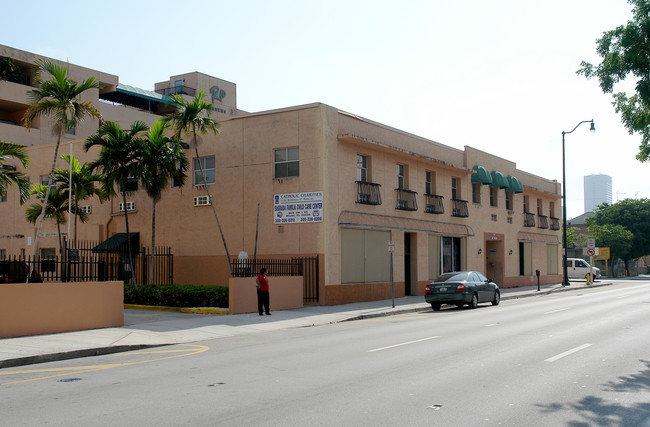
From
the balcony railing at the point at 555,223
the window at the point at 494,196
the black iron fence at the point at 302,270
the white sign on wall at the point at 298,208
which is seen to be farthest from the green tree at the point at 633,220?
the white sign on wall at the point at 298,208

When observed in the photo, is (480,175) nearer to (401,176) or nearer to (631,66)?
(401,176)

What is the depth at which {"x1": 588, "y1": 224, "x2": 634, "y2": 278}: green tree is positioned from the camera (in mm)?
66625

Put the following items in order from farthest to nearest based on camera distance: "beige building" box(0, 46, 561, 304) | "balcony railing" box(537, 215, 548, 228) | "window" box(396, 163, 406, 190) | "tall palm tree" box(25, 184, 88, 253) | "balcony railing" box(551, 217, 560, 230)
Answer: "balcony railing" box(551, 217, 560, 230)
"balcony railing" box(537, 215, 548, 228)
"window" box(396, 163, 406, 190)
"tall palm tree" box(25, 184, 88, 253)
"beige building" box(0, 46, 561, 304)

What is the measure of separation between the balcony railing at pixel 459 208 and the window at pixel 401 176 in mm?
4958

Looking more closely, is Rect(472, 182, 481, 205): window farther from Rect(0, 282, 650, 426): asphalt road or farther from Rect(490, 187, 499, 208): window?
Rect(0, 282, 650, 426): asphalt road

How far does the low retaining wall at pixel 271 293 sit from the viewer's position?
821 inches

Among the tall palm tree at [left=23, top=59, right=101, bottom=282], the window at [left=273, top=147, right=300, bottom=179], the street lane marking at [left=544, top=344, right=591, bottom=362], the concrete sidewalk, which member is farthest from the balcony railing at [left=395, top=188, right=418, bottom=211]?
the street lane marking at [left=544, top=344, right=591, bottom=362]

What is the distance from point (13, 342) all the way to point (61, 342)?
103 cm

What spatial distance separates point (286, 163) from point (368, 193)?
393 centimetres

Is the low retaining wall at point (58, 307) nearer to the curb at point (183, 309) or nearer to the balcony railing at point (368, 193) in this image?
the curb at point (183, 309)

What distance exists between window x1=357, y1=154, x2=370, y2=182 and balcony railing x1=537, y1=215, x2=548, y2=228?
2289 centimetres

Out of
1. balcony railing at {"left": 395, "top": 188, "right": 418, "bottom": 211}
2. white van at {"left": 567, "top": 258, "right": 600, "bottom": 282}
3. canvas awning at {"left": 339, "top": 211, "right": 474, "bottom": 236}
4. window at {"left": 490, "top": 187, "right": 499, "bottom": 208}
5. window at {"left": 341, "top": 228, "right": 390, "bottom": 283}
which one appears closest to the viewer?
window at {"left": 341, "top": 228, "right": 390, "bottom": 283}

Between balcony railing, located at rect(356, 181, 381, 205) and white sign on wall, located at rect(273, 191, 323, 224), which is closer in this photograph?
white sign on wall, located at rect(273, 191, 323, 224)

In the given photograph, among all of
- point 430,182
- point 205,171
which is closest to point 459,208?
point 430,182
